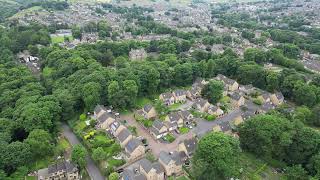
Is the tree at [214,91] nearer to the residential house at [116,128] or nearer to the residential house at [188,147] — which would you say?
the residential house at [188,147]

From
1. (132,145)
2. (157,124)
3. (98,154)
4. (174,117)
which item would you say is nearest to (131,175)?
(132,145)

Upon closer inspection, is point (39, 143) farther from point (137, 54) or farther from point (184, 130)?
point (137, 54)

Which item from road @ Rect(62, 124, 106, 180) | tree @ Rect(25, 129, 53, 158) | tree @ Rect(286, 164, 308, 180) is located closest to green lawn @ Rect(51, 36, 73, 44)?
road @ Rect(62, 124, 106, 180)

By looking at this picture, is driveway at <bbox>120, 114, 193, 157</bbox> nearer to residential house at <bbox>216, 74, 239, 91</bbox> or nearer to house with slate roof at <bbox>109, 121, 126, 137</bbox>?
house with slate roof at <bbox>109, 121, 126, 137</bbox>

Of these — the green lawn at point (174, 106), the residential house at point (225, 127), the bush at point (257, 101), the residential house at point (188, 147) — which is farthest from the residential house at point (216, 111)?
the residential house at point (188, 147)

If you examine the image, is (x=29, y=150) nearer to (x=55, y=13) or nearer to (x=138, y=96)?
(x=138, y=96)
